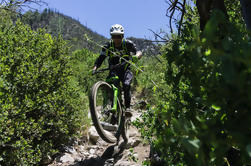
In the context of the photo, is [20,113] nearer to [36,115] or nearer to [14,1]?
[36,115]

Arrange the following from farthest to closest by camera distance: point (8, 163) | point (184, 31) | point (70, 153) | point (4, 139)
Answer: point (70, 153) < point (8, 163) < point (4, 139) < point (184, 31)

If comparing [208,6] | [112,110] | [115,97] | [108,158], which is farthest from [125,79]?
[208,6]

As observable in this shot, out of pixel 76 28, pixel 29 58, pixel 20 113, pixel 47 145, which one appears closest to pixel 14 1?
pixel 29 58

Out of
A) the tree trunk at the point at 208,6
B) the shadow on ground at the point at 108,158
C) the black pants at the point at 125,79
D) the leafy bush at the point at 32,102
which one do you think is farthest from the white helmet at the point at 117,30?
the tree trunk at the point at 208,6

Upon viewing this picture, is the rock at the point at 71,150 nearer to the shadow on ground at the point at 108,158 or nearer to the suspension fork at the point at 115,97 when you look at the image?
the shadow on ground at the point at 108,158

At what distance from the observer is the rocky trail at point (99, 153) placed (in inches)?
170

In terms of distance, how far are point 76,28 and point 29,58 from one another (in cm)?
14296

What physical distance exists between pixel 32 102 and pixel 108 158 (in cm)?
200

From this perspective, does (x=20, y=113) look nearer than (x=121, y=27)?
Yes

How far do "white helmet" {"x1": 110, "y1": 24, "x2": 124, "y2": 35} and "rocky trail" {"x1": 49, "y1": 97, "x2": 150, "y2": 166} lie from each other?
73.7 inches

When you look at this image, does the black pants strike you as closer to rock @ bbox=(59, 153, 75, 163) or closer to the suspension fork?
the suspension fork

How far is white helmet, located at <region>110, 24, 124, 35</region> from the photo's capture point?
4.73 metres

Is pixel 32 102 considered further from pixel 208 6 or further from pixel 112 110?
pixel 208 6

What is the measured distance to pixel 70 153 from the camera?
17.7 ft
